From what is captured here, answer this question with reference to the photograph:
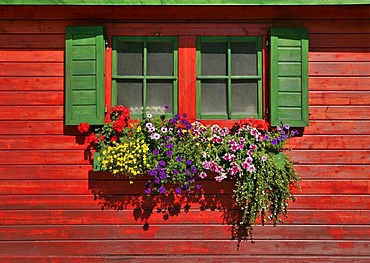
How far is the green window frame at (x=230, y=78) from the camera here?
423cm

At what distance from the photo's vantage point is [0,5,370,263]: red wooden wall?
13.8ft

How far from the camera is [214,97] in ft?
14.0

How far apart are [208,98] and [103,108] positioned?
1088 mm

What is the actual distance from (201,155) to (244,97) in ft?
2.70

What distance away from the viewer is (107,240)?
4.19m

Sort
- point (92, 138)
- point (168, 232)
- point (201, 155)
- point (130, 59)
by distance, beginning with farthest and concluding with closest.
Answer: point (130, 59)
point (168, 232)
point (92, 138)
point (201, 155)

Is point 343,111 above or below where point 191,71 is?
below

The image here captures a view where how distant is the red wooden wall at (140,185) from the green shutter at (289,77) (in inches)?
5.8

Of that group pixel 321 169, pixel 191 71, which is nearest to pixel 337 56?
pixel 321 169

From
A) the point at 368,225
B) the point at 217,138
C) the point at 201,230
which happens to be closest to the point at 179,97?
the point at 217,138

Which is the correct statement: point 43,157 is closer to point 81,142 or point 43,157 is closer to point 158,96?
point 81,142

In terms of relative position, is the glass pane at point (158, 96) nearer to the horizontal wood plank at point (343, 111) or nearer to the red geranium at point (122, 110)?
the red geranium at point (122, 110)

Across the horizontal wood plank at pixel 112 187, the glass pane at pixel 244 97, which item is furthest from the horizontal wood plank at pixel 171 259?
the glass pane at pixel 244 97

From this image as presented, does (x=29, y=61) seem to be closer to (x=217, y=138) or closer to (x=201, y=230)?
(x=217, y=138)
